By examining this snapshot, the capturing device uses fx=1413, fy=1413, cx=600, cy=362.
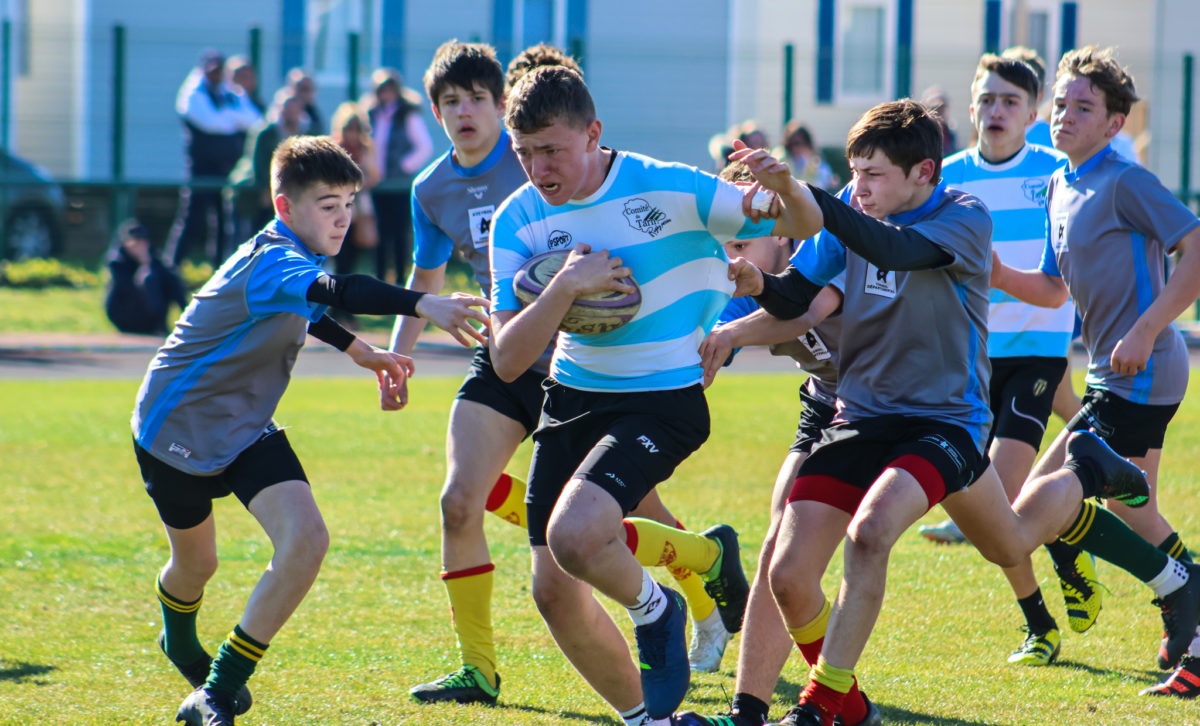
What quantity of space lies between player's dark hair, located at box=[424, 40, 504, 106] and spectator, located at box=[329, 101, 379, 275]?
10063mm

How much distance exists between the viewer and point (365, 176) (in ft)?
52.7

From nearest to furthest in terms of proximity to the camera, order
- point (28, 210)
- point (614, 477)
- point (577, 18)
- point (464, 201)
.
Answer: point (614, 477)
point (464, 201)
point (28, 210)
point (577, 18)

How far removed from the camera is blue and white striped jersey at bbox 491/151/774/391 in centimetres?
404

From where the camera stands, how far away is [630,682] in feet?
13.5

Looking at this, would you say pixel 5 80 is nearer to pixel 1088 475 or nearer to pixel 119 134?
pixel 119 134

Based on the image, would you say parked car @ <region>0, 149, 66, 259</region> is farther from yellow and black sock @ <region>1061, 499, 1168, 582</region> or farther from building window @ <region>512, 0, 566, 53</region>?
yellow and black sock @ <region>1061, 499, 1168, 582</region>

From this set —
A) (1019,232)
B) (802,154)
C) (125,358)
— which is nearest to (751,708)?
(1019,232)

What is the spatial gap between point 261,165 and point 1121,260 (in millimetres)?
12670

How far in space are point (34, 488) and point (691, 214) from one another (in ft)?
18.6

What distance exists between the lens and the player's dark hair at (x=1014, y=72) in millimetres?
5746

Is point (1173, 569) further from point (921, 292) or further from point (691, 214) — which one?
point (691, 214)

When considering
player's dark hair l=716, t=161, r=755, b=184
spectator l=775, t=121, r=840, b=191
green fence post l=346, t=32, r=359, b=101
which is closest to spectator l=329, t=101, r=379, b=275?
green fence post l=346, t=32, r=359, b=101

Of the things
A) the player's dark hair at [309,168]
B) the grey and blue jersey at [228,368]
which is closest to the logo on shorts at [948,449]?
the grey and blue jersey at [228,368]

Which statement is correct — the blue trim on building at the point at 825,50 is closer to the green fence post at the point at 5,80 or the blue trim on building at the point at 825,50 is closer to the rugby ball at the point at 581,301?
the green fence post at the point at 5,80
